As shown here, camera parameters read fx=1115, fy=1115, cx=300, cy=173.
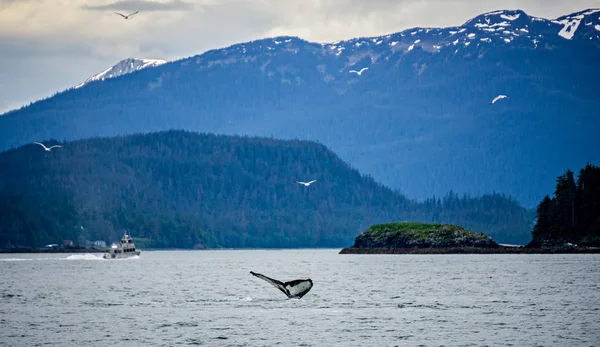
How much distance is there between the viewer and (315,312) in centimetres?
9812

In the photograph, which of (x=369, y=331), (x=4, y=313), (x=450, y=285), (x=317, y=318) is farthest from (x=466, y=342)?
(x=450, y=285)

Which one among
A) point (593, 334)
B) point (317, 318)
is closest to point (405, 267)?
point (317, 318)

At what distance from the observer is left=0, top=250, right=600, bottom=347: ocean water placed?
3123 inches

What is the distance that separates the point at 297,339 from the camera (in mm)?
79000

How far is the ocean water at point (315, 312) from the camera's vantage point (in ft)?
260

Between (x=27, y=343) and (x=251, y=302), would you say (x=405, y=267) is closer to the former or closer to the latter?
(x=251, y=302)

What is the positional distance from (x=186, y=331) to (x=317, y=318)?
1356 centimetres

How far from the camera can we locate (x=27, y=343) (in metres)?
77.0

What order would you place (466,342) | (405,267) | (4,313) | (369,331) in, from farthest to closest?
(405,267), (4,313), (369,331), (466,342)

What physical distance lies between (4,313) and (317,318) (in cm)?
2845

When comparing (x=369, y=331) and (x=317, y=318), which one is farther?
(x=317, y=318)

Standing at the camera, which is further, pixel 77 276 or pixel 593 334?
pixel 77 276

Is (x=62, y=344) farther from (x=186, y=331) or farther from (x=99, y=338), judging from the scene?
(x=186, y=331)

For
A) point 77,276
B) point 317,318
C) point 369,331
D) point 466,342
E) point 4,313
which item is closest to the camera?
point 466,342
